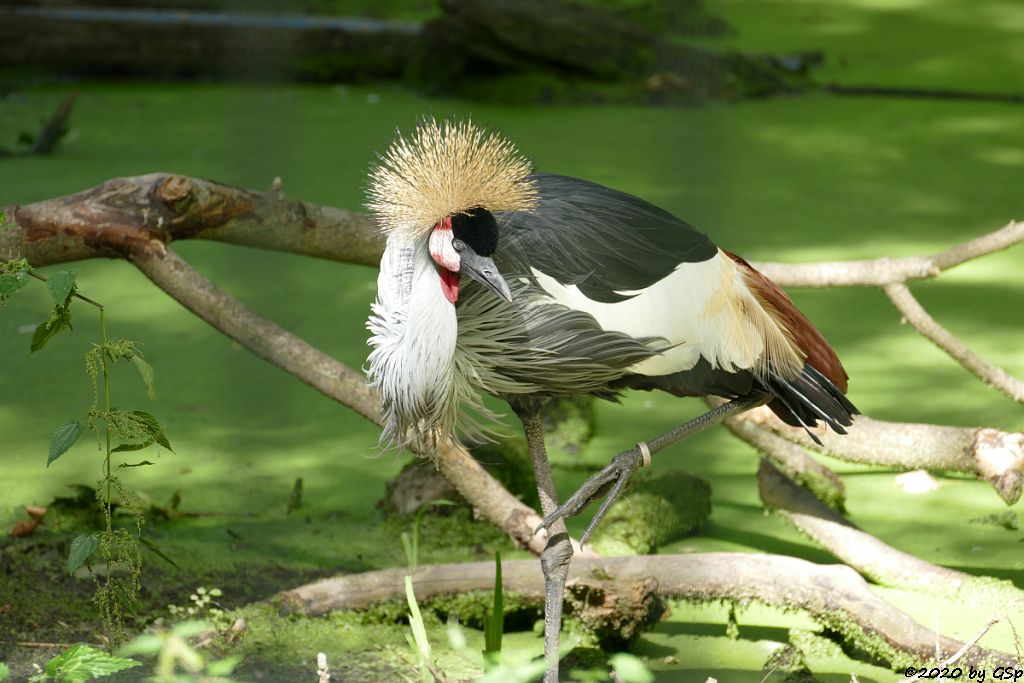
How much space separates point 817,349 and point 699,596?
1.65 feet

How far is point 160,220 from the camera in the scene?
2.12 meters

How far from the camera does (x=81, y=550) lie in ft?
5.63

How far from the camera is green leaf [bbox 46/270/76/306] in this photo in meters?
1.60

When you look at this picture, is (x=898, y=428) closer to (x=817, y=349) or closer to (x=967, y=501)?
(x=967, y=501)

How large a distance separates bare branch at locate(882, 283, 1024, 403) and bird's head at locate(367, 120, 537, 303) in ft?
3.71

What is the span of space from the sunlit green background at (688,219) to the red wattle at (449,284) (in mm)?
469

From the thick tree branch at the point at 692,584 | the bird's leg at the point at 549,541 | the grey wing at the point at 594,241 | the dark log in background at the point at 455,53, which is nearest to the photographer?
the grey wing at the point at 594,241

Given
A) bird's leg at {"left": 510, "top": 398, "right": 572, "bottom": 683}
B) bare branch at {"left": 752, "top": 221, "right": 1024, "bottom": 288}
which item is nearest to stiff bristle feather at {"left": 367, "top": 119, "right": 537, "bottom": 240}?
bird's leg at {"left": 510, "top": 398, "right": 572, "bottom": 683}

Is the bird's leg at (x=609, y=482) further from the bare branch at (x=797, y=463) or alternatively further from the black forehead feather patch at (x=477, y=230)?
the bare branch at (x=797, y=463)

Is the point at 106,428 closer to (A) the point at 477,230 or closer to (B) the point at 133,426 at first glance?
(B) the point at 133,426

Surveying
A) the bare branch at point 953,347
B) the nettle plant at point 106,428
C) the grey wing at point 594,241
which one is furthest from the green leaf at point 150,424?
the bare branch at point 953,347

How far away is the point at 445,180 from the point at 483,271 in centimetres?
12

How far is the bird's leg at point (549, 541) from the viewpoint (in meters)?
1.80

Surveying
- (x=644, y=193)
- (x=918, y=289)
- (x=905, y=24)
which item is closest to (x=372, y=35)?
(x=644, y=193)
